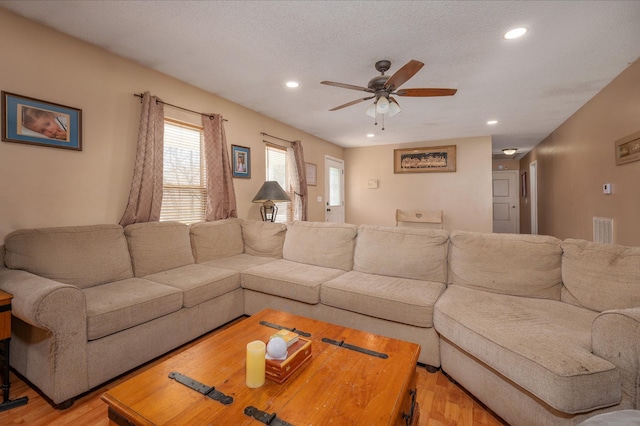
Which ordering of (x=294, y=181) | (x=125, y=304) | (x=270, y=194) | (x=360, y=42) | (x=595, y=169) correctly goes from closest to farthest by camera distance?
(x=125, y=304)
(x=360, y=42)
(x=595, y=169)
(x=270, y=194)
(x=294, y=181)

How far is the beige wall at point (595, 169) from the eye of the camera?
273 cm

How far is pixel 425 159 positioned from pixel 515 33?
404 cm

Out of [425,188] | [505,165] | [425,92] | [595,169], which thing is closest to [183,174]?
[425,92]

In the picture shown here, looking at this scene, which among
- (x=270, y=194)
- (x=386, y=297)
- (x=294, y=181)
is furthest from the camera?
(x=294, y=181)

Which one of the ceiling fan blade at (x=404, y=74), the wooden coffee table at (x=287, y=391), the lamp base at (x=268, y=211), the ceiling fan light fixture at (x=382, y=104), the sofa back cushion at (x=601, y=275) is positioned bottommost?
the wooden coffee table at (x=287, y=391)

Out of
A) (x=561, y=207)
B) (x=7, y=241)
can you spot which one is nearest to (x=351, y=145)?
(x=561, y=207)

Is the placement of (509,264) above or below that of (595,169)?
below

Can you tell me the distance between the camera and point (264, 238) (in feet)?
10.8

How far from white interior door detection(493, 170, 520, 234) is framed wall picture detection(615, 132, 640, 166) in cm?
567

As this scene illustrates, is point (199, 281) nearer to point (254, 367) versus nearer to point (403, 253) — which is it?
point (254, 367)

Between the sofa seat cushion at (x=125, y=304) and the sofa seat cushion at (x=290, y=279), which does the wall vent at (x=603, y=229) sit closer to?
the sofa seat cushion at (x=290, y=279)

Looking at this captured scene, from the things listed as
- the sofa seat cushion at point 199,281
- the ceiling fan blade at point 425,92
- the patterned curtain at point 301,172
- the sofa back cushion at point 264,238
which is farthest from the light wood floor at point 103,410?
the patterned curtain at point 301,172

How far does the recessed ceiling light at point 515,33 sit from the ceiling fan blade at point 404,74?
2.58 ft

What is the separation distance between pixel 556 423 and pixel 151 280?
262cm
